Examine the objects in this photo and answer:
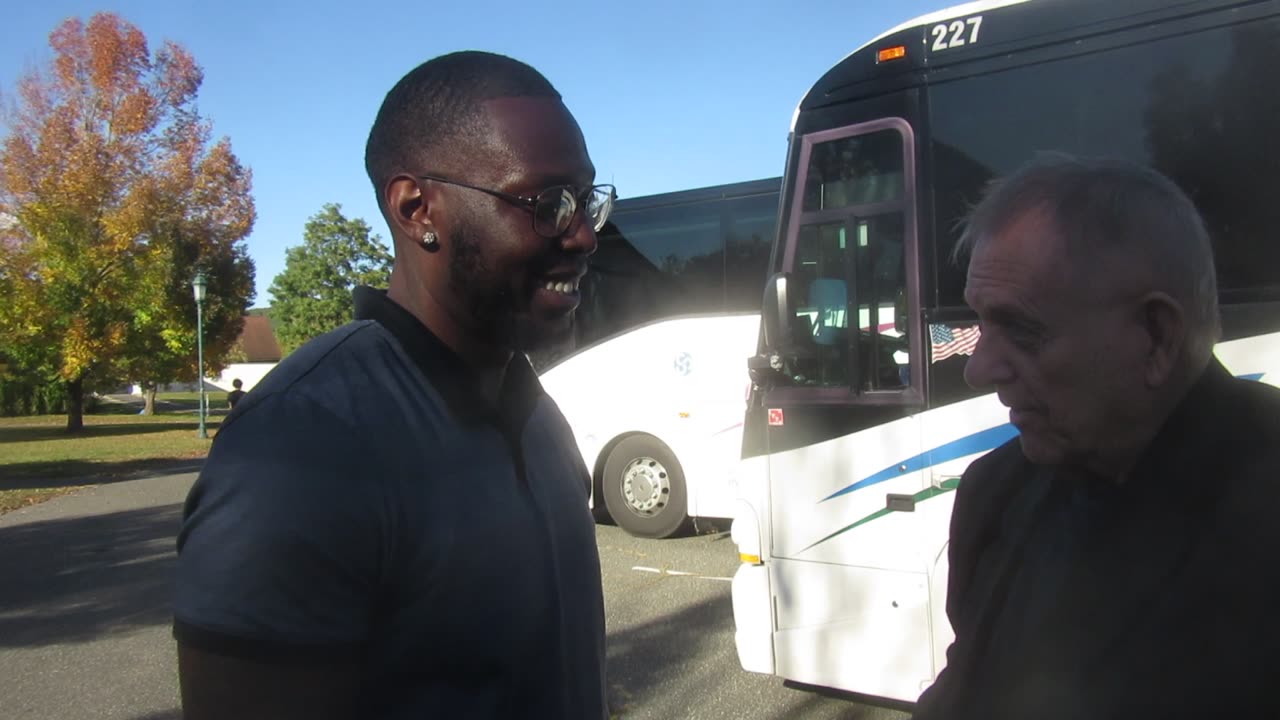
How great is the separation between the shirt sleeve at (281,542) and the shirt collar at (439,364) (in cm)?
26

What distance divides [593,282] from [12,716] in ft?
23.5

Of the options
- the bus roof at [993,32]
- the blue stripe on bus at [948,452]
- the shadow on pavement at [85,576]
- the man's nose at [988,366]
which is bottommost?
the shadow on pavement at [85,576]

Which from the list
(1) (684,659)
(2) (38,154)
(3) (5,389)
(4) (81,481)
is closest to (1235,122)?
(1) (684,659)

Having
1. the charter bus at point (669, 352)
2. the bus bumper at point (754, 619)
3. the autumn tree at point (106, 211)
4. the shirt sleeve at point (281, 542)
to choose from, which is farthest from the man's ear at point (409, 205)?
the autumn tree at point (106, 211)

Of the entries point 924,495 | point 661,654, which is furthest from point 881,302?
point 661,654

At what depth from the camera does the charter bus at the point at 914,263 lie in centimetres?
394

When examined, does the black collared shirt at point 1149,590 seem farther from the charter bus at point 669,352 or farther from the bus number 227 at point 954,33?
the charter bus at point 669,352

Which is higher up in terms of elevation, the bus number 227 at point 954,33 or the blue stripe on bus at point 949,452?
the bus number 227 at point 954,33

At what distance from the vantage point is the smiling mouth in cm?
162

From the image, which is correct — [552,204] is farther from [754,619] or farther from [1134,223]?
[754,619]

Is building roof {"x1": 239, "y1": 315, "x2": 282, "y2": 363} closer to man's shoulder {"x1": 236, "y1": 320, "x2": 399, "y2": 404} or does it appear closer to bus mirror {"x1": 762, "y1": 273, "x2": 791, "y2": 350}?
bus mirror {"x1": 762, "y1": 273, "x2": 791, "y2": 350}

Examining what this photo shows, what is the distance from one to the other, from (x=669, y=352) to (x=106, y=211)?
83.5 feet

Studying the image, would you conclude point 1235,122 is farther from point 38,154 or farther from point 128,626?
point 38,154

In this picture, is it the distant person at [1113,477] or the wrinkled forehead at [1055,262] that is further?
the wrinkled forehead at [1055,262]
